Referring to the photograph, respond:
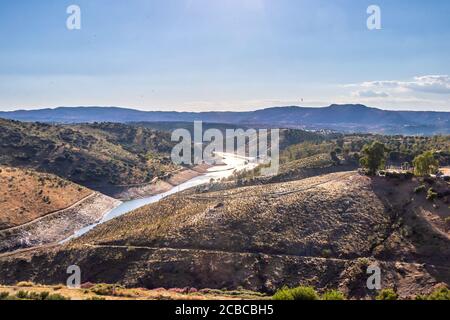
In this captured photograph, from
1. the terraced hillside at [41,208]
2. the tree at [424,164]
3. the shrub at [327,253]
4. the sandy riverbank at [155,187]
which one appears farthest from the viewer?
the sandy riverbank at [155,187]

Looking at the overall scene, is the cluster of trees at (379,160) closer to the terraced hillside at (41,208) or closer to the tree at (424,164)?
the tree at (424,164)

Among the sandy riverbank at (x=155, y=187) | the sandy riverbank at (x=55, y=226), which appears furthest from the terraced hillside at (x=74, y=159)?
the sandy riverbank at (x=55, y=226)

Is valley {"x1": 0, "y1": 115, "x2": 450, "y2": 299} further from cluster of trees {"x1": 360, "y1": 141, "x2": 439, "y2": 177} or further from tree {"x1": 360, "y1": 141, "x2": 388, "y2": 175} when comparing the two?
cluster of trees {"x1": 360, "y1": 141, "x2": 439, "y2": 177}

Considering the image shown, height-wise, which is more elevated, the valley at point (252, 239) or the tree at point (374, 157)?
the tree at point (374, 157)

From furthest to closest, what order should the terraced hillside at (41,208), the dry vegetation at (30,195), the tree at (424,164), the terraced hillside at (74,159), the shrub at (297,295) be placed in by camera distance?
the terraced hillside at (74,159)
the dry vegetation at (30,195)
the terraced hillside at (41,208)
the tree at (424,164)
the shrub at (297,295)

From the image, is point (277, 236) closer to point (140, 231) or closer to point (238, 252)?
point (238, 252)

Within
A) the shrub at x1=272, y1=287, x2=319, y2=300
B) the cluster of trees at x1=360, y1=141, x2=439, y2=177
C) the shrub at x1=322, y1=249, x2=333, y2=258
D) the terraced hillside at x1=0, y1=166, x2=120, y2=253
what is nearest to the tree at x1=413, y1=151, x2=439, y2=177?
the cluster of trees at x1=360, y1=141, x2=439, y2=177

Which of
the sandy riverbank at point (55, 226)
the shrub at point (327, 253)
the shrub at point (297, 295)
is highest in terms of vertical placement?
the shrub at point (297, 295)
